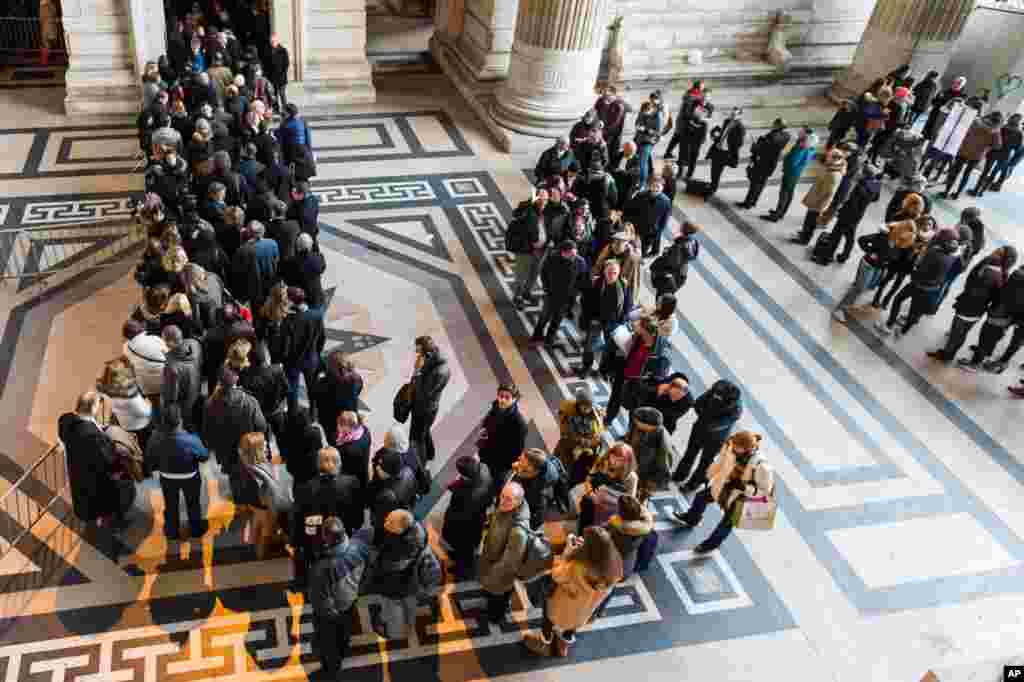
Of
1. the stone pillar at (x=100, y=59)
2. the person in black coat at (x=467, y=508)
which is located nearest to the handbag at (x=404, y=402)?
the person in black coat at (x=467, y=508)

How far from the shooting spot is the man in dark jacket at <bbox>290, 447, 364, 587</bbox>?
547cm

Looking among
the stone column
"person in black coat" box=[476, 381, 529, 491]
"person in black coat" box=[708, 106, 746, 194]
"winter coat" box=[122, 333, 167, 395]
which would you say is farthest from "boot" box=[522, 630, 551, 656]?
the stone column

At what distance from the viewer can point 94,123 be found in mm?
13188

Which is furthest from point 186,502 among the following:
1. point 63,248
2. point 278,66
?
point 278,66

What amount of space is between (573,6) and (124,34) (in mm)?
7042

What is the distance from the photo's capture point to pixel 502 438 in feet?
21.5

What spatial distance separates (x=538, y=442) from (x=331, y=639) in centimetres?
303

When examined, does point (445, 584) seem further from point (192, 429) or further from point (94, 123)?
point (94, 123)

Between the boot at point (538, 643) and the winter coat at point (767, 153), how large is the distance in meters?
8.20

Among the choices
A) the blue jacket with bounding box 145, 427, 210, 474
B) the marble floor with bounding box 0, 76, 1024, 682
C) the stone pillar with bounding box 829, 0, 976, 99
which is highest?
the stone pillar with bounding box 829, 0, 976, 99

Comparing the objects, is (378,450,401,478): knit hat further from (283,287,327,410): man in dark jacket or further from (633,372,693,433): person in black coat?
(633,372,693,433): person in black coat

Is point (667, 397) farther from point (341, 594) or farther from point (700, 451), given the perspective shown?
point (341, 594)

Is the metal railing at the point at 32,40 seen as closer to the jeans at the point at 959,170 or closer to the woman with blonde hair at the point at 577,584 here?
the woman with blonde hair at the point at 577,584

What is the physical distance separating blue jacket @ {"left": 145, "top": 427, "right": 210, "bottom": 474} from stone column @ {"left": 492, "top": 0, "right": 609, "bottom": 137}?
930 centimetres
